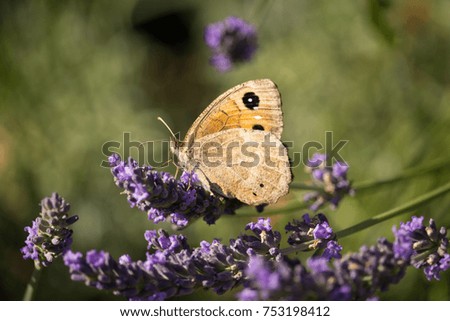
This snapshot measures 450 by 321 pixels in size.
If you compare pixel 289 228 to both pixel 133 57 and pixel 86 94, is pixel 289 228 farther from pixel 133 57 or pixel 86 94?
pixel 133 57

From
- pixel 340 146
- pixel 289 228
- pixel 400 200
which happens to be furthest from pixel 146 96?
pixel 289 228

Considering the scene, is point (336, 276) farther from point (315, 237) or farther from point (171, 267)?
point (171, 267)

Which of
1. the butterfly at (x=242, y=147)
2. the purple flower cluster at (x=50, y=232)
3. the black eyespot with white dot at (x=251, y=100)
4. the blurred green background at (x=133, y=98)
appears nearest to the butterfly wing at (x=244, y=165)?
the butterfly at (x=242, y=147)

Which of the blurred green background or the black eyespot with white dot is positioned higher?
the blurred green background

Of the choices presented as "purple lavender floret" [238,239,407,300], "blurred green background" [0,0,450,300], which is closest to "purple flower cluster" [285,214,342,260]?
"purple lavender floret" [238,239,407,300]

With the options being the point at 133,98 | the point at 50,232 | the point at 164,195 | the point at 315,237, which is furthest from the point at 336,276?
the point at 133,98

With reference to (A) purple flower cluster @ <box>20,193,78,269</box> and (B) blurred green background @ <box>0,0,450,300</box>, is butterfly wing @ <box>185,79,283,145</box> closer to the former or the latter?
(A) purple flower cluster @ <box>20,193,78,269</box>
